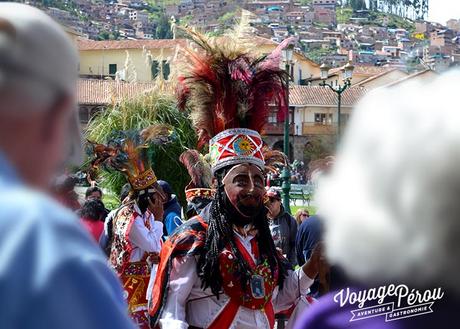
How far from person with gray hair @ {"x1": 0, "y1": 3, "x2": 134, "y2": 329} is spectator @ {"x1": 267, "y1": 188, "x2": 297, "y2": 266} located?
7596mm

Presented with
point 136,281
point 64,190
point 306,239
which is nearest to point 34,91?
point 64,190

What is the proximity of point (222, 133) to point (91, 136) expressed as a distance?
8948 millimetres

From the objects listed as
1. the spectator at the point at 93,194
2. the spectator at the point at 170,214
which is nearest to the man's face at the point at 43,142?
the spectator at the point at 170,214

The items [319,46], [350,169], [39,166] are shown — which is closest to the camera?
[39,166]

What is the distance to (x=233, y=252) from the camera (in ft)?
16.5

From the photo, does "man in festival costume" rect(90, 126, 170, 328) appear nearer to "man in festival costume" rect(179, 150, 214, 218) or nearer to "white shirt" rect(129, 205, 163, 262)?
→ "white shirt" rect(129, 205, 163, 262)

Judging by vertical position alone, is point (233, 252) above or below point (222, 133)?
below

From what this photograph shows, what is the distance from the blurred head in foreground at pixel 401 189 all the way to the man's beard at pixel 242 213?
3.33 meters

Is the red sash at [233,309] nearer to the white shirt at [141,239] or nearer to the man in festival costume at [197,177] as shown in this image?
the white shirt at [141,239]

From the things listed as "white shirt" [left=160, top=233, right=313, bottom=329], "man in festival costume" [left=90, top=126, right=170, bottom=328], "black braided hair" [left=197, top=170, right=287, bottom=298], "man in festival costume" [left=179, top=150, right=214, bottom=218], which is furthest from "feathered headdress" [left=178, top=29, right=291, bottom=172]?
"man in festival costume" [left=179, top=150, right=214, bottom=218]

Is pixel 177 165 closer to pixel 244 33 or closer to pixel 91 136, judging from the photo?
pixel 91 136

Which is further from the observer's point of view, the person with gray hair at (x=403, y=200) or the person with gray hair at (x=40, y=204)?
the person with gray hair at (x=403, y=200)

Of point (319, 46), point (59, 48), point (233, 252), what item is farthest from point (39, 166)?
point (319, 46)

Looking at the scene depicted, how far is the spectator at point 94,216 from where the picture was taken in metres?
9.05
